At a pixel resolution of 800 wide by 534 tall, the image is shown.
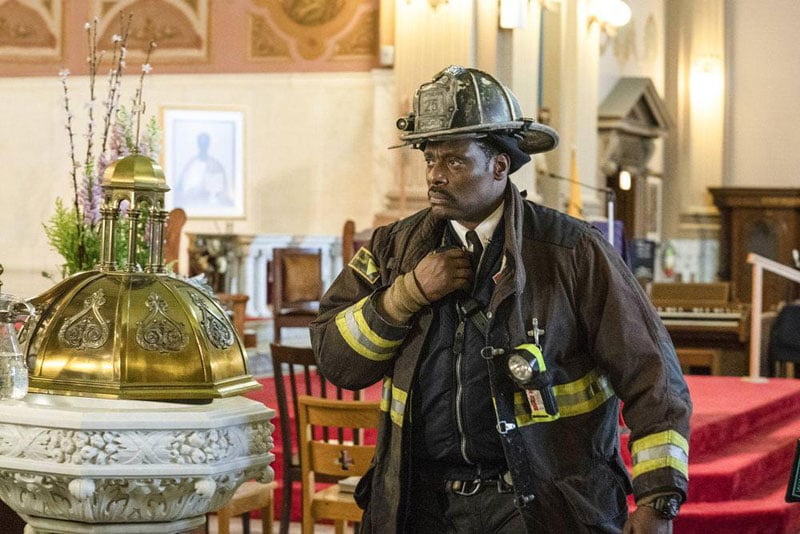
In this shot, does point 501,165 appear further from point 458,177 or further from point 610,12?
point 610,12

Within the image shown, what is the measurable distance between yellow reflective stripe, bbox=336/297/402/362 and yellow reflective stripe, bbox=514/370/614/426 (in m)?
0.28

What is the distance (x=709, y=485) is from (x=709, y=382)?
3.56 m

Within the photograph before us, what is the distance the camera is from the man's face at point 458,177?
8.81 feet

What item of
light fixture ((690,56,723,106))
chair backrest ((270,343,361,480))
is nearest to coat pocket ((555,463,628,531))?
chair backrest ((270,343,361,480))

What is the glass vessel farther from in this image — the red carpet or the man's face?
the red carpet

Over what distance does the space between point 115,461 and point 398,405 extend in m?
0.55

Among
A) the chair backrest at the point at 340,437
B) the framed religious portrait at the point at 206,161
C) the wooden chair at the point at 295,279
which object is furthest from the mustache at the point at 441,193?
the framed religious portrait at the point at 206,161

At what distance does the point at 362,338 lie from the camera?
2.71 meters

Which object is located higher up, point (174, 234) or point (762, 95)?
point (762, 95)

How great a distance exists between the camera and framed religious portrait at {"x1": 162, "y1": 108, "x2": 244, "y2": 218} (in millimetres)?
12461

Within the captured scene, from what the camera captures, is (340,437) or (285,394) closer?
(340,437)

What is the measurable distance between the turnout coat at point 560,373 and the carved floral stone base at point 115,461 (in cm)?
29

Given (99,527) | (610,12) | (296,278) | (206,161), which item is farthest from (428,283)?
(610,12)

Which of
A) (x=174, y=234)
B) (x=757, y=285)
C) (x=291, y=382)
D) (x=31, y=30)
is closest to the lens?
(x=291, y=382)
